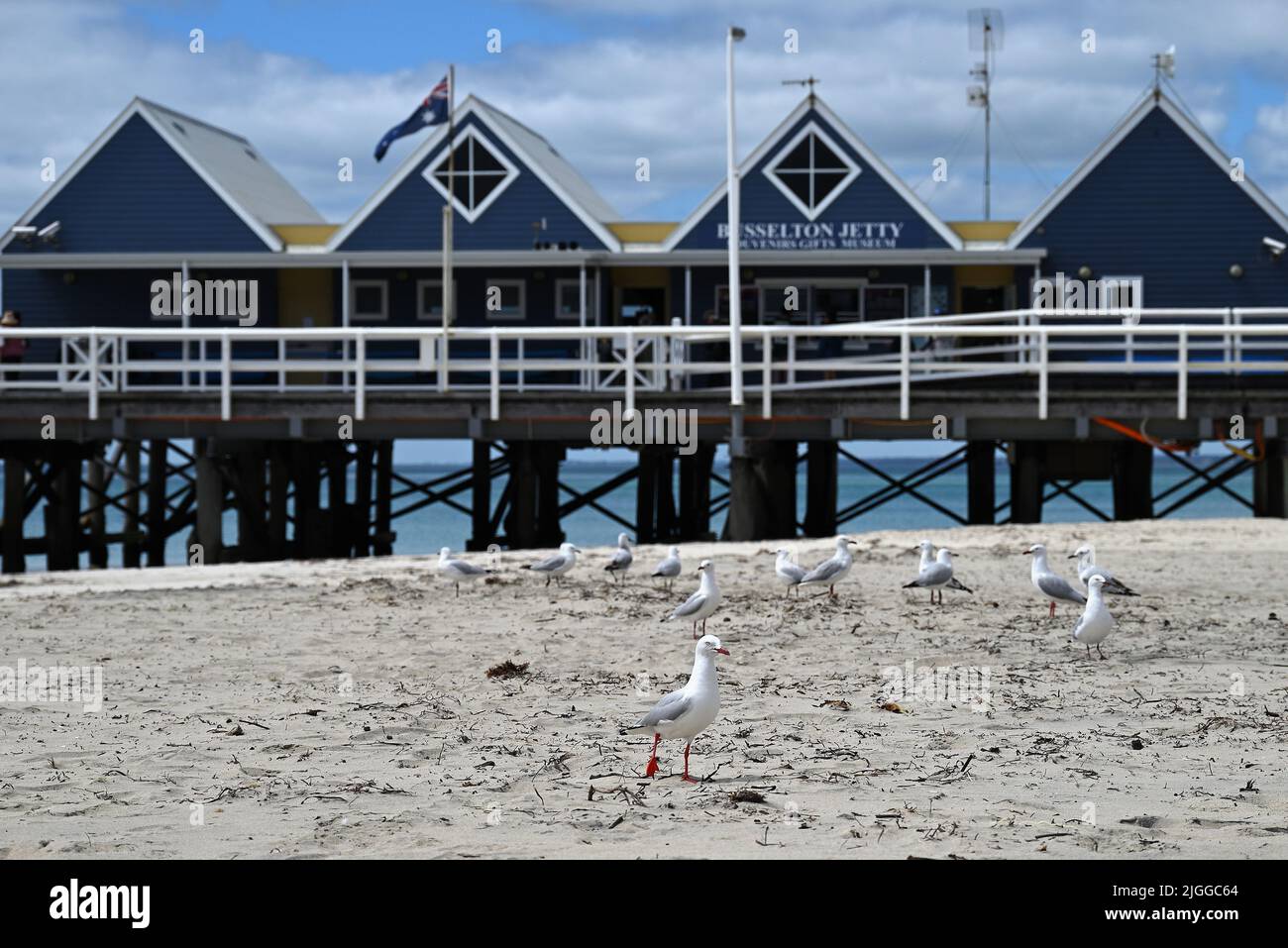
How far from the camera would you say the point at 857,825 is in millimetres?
6727

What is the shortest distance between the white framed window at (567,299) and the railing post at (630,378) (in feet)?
27.5

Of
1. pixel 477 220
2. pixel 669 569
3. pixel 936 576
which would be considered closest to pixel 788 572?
pixel 936 576

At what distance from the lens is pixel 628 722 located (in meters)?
8.94

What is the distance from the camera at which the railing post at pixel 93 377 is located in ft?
75.1

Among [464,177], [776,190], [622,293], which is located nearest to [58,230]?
[464,177]

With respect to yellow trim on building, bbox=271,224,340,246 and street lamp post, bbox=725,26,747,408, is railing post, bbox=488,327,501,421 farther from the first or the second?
yellow trim on building, bbox=271,224,340,246

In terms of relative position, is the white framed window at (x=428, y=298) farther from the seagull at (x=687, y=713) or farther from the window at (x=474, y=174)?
the seagull at (x=687, y=713)

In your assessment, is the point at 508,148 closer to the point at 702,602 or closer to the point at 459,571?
the point at 459,571

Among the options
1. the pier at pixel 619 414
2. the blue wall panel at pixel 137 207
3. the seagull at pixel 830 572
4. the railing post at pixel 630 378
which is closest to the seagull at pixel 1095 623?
the seagull at pixel 830 572

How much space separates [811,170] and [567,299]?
16.8ft

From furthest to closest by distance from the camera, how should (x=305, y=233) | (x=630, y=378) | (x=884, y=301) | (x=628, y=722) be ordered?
(x=305, y=233) < (x=884, y=301) < (x=630, y=378) < (x=628, y=722)

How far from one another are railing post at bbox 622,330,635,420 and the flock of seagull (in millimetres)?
4145
